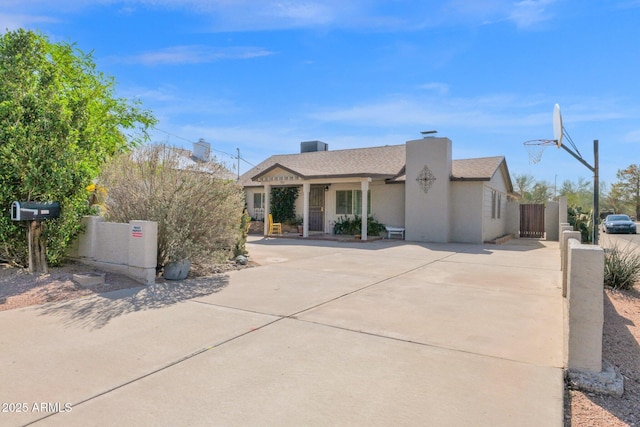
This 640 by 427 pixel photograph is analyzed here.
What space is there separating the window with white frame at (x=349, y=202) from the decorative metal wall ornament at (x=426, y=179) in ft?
9.63

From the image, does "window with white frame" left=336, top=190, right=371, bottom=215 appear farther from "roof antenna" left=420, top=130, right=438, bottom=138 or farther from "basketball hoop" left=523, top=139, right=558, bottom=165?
"basketball hoop" left=523, top=139, right=558, bottom=165

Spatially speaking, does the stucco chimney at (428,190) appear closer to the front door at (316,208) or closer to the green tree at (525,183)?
the front door at (316,208)

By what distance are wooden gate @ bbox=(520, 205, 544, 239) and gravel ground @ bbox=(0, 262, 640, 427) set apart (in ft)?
50.6

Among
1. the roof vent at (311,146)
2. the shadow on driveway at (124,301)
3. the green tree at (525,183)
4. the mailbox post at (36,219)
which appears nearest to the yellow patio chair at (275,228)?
the roof vent at (311,146)

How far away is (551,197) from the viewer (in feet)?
141

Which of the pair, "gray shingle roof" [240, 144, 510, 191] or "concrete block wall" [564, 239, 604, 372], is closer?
"concrete block wall" [564, 239, 604, 372]

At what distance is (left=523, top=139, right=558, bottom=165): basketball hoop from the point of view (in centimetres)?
1076

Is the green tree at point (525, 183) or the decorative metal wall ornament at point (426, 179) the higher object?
the green tree at point (525, 183)

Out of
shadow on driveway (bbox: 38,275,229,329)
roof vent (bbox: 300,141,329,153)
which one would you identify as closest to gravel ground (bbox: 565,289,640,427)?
shadow on driveway (bbox: 38,275,229,329)

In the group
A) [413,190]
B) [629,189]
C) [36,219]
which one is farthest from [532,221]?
[629,189]

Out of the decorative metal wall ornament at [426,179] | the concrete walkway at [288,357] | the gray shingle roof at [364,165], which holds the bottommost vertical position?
the concrete walkway at [288,357]

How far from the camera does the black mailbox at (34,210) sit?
6863mm

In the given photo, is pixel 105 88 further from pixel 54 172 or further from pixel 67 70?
pixel 54 172

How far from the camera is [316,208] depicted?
20969 mm
